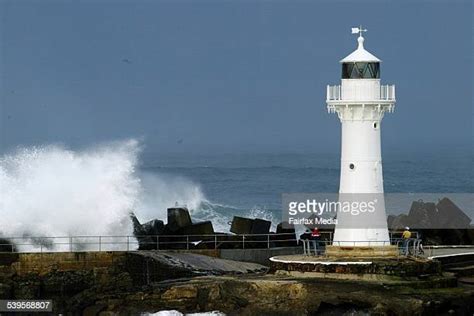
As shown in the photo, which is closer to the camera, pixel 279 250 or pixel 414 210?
pixel 279 250

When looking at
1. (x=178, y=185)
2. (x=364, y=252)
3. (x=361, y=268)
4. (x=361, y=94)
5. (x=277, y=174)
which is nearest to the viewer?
(x=361, y=268)

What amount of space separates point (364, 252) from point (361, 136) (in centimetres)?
189

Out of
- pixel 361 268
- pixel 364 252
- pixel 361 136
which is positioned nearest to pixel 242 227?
pixel 364 252

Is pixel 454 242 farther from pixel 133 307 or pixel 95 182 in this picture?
pixel 133 307

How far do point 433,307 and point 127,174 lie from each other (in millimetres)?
12265

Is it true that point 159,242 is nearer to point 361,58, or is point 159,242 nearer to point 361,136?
point 361,136

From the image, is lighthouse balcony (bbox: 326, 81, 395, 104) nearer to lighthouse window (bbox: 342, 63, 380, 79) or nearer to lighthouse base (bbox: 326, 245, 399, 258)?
lighthouse window (bbox: 342, 63, 380, 79)

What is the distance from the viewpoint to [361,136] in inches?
1329

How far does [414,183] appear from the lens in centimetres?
7231

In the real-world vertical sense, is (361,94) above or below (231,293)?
above

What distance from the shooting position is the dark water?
215ft

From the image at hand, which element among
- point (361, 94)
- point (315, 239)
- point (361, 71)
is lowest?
point (315, 239)

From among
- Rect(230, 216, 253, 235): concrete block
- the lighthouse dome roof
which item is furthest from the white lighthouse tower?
Rect(230, 216, 253, 235): concrete block

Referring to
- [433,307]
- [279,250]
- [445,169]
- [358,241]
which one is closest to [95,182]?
[279,250]
